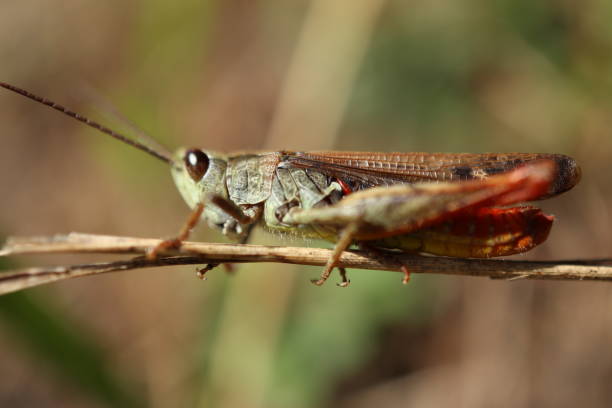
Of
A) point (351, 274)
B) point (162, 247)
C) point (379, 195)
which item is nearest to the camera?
point (162, 247)

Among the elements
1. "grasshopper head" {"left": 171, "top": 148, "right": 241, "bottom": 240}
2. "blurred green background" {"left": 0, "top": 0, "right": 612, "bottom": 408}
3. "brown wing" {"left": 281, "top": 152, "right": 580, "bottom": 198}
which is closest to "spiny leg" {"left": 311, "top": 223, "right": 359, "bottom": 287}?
"brown wing" {"left": 281, "top": 152, "right": 580, "bottom": 198}

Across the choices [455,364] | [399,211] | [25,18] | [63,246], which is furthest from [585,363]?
[25,18]

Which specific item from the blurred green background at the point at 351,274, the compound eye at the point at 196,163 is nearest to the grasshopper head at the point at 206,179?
the compound eye at the point at 196,163

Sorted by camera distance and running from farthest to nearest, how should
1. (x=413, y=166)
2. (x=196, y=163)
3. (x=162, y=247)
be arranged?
1. (x=196, y=163)
2. (x=413, y=166)
3. (x=162, y=247)

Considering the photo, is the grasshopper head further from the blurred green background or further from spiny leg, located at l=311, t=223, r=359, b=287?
spiny leg, located at l=311, t=223, r=359, b=287

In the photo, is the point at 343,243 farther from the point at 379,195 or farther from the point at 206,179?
the point at 206,179

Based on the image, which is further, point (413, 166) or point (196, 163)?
point (196, 163)

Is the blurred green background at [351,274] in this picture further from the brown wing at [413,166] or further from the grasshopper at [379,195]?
the brown wing at [413,166]

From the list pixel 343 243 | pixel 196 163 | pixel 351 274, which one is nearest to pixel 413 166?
pixel 343 243

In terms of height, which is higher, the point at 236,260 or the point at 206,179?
the point at 206,179
